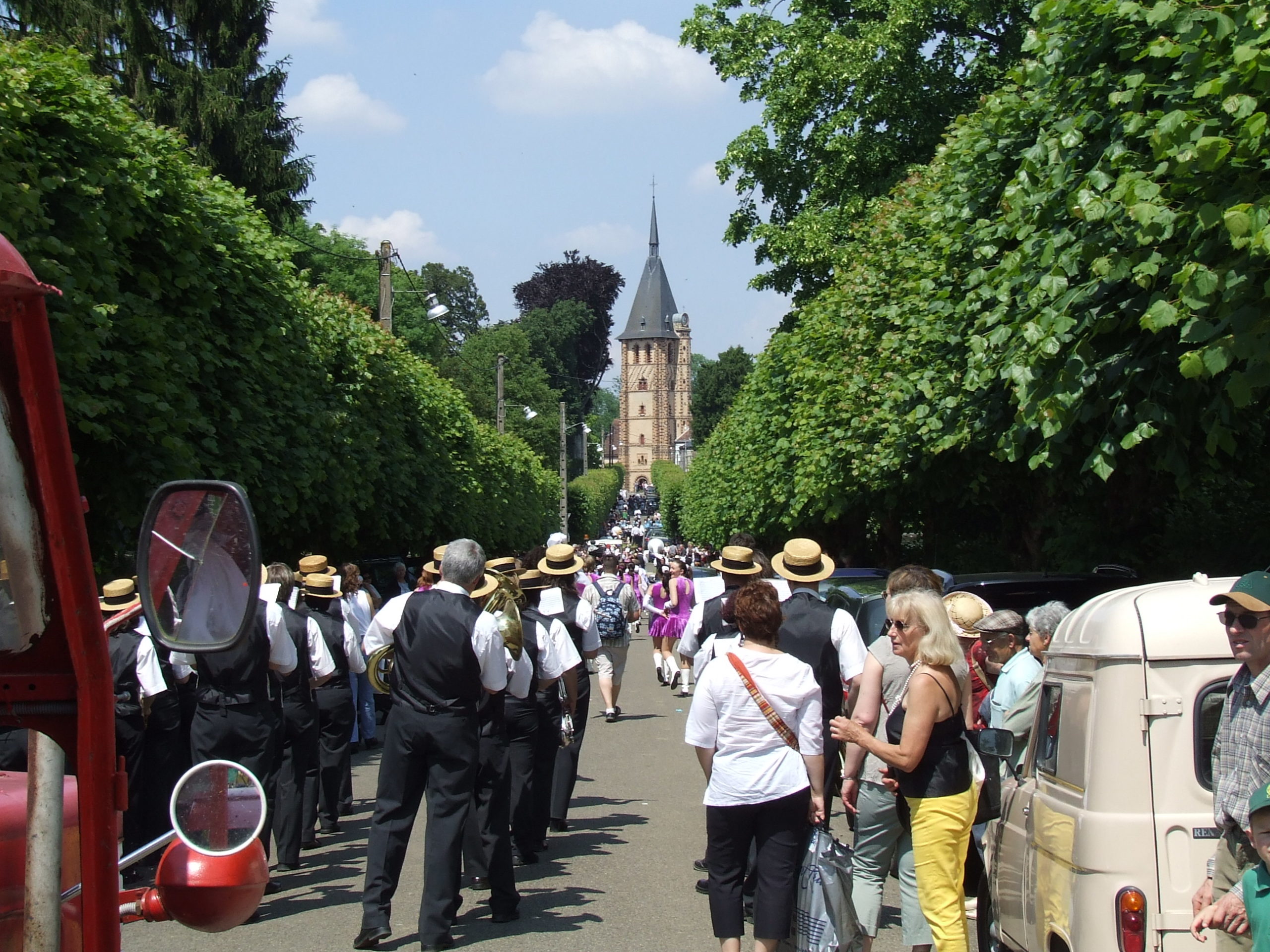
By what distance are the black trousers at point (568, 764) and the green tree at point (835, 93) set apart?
1524cm

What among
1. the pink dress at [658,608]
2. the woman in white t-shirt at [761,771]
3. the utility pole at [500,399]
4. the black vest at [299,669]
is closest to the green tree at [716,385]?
the utility pole at [500,399]

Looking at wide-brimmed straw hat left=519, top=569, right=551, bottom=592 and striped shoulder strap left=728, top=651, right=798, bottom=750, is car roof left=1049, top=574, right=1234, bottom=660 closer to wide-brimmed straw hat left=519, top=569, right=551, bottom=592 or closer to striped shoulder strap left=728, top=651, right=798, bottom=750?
striped shoulder strap left=728, top=651, right=798, bottom=750

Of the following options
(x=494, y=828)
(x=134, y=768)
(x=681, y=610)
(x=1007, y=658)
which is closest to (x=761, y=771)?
(x=494, y=828)

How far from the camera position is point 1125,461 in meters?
12.6

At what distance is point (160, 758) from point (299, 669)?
39.6 inches

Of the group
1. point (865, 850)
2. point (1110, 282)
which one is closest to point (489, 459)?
point (1110, 282)

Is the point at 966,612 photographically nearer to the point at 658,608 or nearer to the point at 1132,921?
the point at 1132,921

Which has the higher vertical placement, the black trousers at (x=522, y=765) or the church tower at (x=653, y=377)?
the church tower at (x=653, y=377)

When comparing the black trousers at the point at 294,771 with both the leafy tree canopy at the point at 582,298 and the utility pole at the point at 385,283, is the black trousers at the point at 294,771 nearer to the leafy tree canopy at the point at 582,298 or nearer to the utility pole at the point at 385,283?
the utility pole at the point at 385,283

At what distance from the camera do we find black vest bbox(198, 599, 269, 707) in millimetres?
7582

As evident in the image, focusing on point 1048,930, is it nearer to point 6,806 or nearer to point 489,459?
point 6,806

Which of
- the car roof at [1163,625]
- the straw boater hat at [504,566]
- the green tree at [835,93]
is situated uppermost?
the green tree at [835,93]

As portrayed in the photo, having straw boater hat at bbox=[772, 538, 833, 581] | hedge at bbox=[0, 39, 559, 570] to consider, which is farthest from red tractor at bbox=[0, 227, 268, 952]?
hedge at bbox=[0, 39, 559, 570]

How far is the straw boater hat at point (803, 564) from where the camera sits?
7.89 meters
